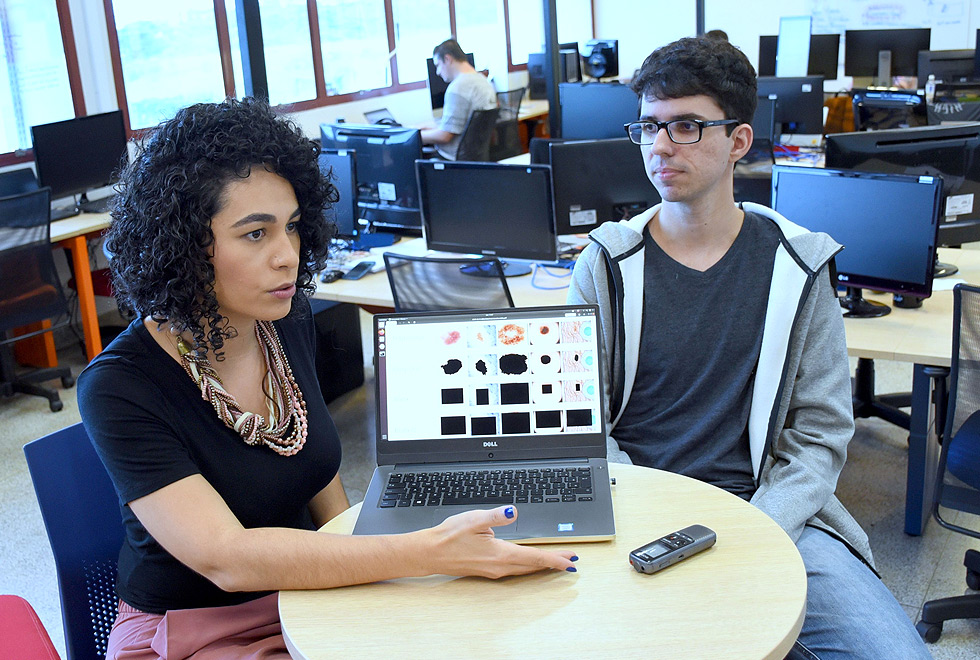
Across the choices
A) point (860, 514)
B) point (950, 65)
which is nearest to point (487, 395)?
point (860, 514)

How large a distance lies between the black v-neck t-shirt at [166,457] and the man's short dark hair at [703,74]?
38.2 inches

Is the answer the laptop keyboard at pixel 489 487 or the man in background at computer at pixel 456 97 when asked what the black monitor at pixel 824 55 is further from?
the laptop keyboard at pixel 489 487

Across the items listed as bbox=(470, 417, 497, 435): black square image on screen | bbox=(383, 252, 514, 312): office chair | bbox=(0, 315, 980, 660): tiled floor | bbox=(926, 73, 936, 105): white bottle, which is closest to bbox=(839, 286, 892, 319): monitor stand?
bbox=(0, 315, 980, 660): tiled floor

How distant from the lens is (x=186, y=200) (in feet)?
4.59

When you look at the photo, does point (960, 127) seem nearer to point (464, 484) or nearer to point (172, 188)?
point (464, 484)

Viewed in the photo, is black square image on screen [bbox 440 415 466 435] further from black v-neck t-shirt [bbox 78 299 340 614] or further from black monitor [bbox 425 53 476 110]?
black monitor [bbox 425 53 476 110]

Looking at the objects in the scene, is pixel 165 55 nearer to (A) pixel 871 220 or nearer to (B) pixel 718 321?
(A) pixel 871 220

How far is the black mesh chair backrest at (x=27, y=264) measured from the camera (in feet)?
13.2

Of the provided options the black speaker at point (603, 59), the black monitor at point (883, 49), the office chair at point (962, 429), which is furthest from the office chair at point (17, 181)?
the black monitor at point (883, 49)

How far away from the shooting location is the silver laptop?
1582mm

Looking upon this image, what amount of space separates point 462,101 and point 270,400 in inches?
213

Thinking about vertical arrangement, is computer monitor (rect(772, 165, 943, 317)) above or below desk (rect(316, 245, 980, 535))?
above

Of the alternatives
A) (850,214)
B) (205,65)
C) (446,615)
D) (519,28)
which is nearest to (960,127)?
(850,214)

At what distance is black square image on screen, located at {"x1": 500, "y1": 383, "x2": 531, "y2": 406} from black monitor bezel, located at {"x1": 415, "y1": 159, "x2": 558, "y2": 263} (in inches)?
73.3
